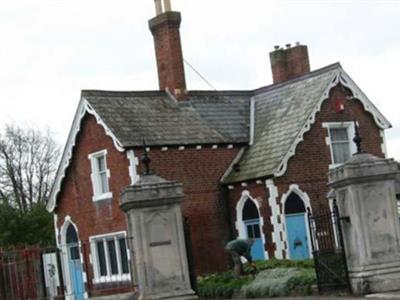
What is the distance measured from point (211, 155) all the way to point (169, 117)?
2.10 metres

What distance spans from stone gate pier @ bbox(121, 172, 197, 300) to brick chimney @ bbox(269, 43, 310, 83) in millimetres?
21372

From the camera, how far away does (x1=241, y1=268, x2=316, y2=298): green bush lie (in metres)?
20.6

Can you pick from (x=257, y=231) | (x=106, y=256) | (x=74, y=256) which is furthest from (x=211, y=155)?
(x=74, y=256)

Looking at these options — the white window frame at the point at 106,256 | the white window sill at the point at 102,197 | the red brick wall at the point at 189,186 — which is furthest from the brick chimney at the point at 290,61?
the white window frame at the point at 106,256

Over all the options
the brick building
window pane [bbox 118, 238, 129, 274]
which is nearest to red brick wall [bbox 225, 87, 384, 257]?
the brick building

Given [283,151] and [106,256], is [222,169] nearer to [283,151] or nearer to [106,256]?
[283,151]

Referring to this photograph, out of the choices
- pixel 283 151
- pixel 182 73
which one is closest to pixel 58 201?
pixel 182 73

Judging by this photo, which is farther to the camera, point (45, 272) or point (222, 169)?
point (222, 169)

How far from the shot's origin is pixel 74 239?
3419 centimetres

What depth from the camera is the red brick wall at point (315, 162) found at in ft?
97.0

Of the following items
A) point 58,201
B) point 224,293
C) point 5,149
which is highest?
point 5,149

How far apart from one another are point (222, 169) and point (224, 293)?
26.5 ft

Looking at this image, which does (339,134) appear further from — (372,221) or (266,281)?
(372,221)

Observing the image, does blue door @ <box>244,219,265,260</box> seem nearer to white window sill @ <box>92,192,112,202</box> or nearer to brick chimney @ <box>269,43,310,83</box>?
white window sill @ <box>92,192,112,202</box>
